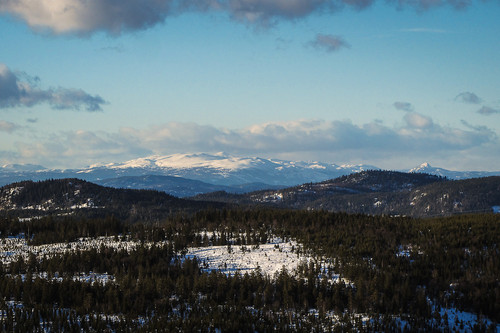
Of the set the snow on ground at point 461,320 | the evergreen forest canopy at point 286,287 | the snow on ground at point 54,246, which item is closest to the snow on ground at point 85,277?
the evergreen forest canopy at point 286,287

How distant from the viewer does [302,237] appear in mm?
65875

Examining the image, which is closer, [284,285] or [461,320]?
[461,320]

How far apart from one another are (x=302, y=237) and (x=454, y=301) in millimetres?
26797

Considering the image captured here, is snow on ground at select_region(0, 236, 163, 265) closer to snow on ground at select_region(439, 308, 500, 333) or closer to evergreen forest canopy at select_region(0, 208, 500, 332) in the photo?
evergreen forest canopy at select_region(0, 208, 500, 332)

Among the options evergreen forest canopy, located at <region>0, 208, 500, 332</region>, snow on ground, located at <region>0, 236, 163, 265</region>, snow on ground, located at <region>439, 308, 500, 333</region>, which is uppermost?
snow on ground, located at <region>0, 236, 163, 265</region>

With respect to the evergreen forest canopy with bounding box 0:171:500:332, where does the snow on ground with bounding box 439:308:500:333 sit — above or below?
below

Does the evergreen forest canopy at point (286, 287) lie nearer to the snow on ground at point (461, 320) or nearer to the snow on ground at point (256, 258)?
the snow on ground at point (461, 320)

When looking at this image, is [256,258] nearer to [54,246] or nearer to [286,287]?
[286,287]

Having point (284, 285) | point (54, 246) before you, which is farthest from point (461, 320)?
point (54, 246)

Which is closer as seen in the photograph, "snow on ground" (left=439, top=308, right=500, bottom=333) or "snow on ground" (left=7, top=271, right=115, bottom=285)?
"snow on ground" (left=439, top=308, right=500, bottom=333)

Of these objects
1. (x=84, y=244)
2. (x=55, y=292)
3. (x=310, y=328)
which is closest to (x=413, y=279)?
(x=310, y=328)

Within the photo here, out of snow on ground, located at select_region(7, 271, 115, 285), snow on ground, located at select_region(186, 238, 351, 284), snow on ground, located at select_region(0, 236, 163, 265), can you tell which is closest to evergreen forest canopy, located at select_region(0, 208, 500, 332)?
snow on ground, located at select_region(7, 271, 115, 285)

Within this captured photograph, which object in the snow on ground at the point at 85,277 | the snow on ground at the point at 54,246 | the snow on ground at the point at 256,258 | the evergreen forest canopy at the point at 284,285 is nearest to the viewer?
the evergreen forest canopy at the point at 284,285

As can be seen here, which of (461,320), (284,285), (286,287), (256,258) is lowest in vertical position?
(461,320)
